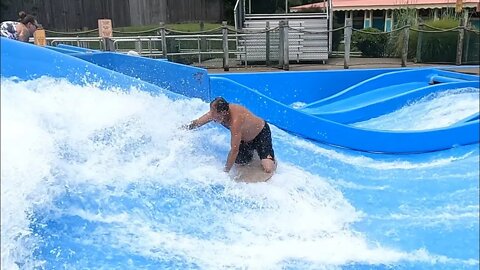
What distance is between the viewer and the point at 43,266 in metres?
3.06

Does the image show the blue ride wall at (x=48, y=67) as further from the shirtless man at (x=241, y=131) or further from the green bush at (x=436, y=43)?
the green bush at (x=436, y=43)

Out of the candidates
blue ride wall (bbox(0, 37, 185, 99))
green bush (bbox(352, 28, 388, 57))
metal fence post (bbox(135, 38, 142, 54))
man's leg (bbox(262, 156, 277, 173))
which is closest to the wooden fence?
metal fence post (bbox(135, 38, 142, 54))

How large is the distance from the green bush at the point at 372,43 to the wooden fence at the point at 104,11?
6.55m

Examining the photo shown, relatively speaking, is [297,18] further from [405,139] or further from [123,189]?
[123,189]

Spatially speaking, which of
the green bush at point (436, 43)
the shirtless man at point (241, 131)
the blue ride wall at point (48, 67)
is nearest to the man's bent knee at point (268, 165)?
the shirtless man at point (241, 131)

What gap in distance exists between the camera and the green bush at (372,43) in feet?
37.2

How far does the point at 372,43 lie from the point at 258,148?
7668 mm

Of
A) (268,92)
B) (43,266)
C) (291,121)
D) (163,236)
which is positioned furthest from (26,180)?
(268,92)

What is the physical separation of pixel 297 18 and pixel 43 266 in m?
10.7

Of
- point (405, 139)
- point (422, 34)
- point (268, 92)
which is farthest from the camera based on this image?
point (422, 34)

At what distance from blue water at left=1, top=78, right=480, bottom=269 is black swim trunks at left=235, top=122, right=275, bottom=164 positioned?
20 centimetres

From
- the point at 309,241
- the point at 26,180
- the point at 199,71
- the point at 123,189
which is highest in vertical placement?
the point at 199,71

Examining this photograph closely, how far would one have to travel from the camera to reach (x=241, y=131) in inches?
175

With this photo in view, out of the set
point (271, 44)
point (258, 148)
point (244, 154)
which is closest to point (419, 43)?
point (271, 44)
